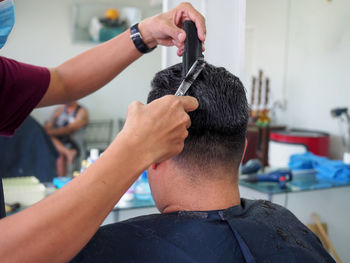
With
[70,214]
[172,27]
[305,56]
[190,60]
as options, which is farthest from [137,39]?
[305,56]

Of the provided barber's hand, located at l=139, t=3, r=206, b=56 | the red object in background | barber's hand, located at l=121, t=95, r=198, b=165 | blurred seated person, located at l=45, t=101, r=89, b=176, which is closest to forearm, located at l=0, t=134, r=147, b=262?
barber's hand, located at l=121, t=95, r=198, b=165

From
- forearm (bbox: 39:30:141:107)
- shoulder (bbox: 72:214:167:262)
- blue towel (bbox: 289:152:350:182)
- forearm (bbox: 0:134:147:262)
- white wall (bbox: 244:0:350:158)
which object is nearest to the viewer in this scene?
forearm (bbox: 0:134:147:262)

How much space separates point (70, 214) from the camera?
61 cm

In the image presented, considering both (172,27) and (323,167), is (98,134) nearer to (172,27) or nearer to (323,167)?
(323,167)

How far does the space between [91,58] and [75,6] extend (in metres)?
4.13

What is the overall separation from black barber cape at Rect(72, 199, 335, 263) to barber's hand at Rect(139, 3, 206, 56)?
0.56m

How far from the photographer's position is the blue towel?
2.46 metres

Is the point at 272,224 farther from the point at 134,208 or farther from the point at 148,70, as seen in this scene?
the point at 148,70

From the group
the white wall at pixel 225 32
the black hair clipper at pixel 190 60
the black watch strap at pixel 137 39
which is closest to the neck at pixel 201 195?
the black hair clipper at pixel 190 60

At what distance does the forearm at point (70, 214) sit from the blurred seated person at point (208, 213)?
0.85 feet

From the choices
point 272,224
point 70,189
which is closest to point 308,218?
point 272,224

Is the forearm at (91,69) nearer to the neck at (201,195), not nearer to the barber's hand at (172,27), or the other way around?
the barber's hand at (172,27)

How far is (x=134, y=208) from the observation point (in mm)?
1828

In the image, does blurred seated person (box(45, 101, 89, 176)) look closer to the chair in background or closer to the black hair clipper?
the chair in background
